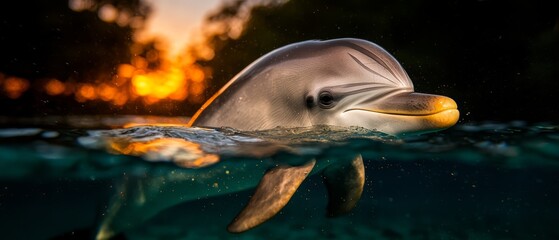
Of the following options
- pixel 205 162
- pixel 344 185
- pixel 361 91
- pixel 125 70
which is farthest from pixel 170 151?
pixel 125 70

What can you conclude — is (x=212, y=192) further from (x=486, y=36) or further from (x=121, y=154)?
(x=486, y=36)

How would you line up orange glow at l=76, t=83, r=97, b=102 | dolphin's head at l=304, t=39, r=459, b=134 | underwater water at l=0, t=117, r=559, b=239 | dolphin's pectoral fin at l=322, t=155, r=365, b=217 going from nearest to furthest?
dolphin's head at l=304, t=39, r=459, b=134 → dolphin's pectoral fin at l=322, t=155, r=365, b=217 → underwater water at l=0, t=117, r=559, b=239 → orange glow at l=76, t=83, r=97, b=102

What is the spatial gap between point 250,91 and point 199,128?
946 mm

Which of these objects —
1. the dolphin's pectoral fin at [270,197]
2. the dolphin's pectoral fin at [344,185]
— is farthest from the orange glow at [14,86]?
the dolphin's pectoral fin at [270,197]

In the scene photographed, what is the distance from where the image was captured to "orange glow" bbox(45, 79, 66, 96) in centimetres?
2364

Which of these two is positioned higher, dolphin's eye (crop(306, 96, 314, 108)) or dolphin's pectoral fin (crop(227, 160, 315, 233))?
dolphin's eye (crop(306, 96, 314, 108))

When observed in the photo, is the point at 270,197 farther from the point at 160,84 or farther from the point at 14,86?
the point at 14,86

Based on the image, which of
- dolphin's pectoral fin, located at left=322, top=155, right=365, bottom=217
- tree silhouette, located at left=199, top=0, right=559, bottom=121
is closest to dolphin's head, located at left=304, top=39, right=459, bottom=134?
dolphin's pectoral fin, located at left=322, top=155, right=365, bottom=217

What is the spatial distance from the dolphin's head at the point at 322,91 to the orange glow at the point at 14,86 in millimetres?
22816

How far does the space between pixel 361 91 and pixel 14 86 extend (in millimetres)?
24401

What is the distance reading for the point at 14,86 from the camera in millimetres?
23094

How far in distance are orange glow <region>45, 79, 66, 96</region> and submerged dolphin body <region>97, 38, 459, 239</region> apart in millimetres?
22188

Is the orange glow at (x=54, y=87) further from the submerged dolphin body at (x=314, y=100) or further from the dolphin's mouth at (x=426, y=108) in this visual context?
the dolphin's mouth at (x=426, y=108)

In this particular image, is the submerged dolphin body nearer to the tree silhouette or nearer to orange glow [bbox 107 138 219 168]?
orange glow [bbox 107 138 219 168]
